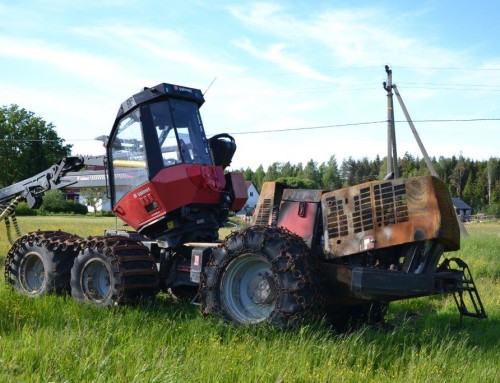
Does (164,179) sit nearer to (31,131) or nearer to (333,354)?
(333,354)

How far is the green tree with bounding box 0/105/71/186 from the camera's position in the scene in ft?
205

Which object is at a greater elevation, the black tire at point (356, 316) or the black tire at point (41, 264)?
the black tire at point (41, 264)

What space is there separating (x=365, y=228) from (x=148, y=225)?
338cm


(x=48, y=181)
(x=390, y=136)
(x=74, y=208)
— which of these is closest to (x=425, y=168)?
(x=74, y=208)

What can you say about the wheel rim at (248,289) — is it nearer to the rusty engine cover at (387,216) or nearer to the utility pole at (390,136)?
the rusty engine cover at (387,216)

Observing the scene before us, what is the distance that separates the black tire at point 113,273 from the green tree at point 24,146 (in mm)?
55021

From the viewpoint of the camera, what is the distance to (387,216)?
6.42 meters

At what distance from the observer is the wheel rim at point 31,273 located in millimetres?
9070

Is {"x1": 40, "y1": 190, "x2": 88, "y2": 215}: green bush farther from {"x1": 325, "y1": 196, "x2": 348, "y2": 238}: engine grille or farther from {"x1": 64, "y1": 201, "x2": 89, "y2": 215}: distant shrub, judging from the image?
{"x1": 325, "y1": 196, "x2": 348, "y2": 238}: engine grille

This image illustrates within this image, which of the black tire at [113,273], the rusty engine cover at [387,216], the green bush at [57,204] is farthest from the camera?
the green bush at [57,204]

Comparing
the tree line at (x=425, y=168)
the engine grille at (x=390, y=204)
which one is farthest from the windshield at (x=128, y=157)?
the tree line at (x=425, y=168)

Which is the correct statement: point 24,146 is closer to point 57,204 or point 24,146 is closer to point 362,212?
point 57,204

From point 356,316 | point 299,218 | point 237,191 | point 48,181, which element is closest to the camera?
point 299,218

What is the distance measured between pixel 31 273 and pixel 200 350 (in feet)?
15.0
